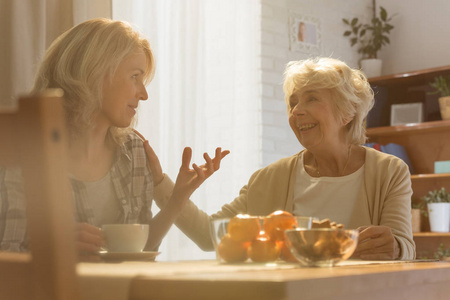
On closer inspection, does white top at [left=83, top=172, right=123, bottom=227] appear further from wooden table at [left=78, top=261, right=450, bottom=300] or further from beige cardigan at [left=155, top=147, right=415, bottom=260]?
wooden table at [left=78, top=261, right=450, bottom=300]

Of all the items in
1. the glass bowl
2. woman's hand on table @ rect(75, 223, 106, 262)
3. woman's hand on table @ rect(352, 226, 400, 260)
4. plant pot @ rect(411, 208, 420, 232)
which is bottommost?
plant pot @ rect(411, 208, 420, 232)

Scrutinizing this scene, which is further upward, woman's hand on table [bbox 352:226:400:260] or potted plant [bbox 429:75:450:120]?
potted plant [bbox 429:75:450:120]

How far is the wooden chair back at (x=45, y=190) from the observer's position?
2.33ft

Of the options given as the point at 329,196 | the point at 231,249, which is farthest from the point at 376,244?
the point at 231,249

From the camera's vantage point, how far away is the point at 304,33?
4320 mm

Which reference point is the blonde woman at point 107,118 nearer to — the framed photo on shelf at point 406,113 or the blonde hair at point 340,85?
the blonde hair at point 340,85

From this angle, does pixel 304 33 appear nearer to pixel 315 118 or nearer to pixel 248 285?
pixel 315 118

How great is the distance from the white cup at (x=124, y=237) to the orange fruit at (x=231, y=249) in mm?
294

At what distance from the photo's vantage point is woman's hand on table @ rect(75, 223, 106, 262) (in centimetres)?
139

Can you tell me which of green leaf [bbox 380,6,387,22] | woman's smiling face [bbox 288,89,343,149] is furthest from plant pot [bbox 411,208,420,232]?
woman's smiling face [bbox 288,89,343,149]

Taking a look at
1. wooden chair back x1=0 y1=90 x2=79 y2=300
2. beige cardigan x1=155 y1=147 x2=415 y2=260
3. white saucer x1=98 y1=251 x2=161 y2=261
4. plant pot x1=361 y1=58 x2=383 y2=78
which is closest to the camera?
wooden chair back x1=0 y1=90 x2=79 y2=300

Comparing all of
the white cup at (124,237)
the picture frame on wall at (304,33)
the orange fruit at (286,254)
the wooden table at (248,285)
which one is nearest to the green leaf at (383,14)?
the picture frame on wall at (304,33)

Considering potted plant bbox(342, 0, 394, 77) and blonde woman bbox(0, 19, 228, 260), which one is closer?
blonde woman bbox(0, 19, 228, 260)

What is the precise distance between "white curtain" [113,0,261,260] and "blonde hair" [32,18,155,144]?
1097 millimetres
